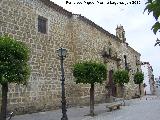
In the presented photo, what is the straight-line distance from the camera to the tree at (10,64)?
324 inches

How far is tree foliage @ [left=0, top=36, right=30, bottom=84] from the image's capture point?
8.23m

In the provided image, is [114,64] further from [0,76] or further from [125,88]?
[0,76]

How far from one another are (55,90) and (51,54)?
2.04 m

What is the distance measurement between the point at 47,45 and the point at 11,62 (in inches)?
283

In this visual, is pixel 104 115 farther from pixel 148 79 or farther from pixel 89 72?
pixel 148 79

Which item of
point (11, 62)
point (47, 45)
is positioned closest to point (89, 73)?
point (47, 45)

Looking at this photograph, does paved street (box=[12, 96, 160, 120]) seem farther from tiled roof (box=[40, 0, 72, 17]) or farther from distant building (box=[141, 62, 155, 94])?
distant building (box=[141, 62, 155, 94])

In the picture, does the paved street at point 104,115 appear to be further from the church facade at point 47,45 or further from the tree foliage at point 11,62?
the tree foliage at point 11,62

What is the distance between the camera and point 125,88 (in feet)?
93.0

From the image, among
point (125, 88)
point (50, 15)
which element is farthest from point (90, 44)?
point (125, 88)

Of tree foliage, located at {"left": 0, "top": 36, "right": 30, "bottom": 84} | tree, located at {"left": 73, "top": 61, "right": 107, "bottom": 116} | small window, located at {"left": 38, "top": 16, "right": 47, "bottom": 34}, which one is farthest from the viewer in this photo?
small window, located at {"left": 38, "top": 16, "right": 47, "bottom": 34}

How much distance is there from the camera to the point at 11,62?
8359 mm

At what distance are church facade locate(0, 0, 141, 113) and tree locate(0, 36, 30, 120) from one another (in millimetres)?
3882

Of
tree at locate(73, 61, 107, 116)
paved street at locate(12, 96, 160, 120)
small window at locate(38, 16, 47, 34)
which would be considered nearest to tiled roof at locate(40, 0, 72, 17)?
small window at locate(38, 16, 47, 34)
